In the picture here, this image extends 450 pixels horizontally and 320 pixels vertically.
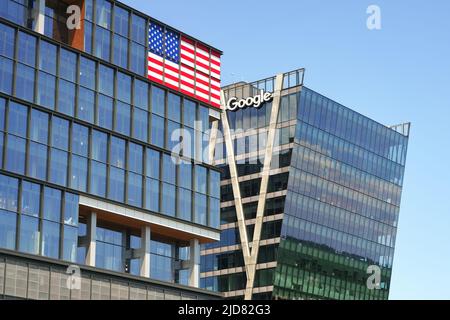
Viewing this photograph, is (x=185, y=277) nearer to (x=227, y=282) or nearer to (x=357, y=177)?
(x=227, y=282)

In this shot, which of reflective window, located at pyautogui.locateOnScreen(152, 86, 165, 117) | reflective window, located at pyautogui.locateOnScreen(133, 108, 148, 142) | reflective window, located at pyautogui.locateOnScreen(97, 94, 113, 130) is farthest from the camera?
reflective window, located at pyautogui.locateOnScreen(152, 86, 165, 117)

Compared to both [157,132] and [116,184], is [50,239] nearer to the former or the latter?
[116,184]

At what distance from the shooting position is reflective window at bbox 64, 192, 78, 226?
231ft

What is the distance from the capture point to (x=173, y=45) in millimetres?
82125

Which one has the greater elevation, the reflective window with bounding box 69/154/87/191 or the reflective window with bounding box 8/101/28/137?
the reflective window with bounding box 8/101/28/137

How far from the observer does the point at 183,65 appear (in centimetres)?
8306

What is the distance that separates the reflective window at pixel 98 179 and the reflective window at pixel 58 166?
8.56 feet

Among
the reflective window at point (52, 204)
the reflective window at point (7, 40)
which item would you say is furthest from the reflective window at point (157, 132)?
the reflective window at point (7, 40)

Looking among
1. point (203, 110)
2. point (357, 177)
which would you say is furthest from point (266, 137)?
point (203, 110)

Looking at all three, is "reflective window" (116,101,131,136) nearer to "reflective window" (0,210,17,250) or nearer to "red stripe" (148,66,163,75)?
"red stripe" (148,66,163,75)

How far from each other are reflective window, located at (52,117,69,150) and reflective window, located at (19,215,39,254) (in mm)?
6363

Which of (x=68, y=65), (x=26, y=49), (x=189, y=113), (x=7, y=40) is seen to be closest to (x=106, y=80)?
(x=68, y=65)

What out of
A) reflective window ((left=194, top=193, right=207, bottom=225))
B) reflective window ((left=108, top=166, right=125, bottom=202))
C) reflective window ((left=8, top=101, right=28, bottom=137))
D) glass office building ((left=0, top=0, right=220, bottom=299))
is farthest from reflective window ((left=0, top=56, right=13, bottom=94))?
reflective window ((left=194, top=193, right=207, bottom=225))

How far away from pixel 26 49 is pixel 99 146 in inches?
373
